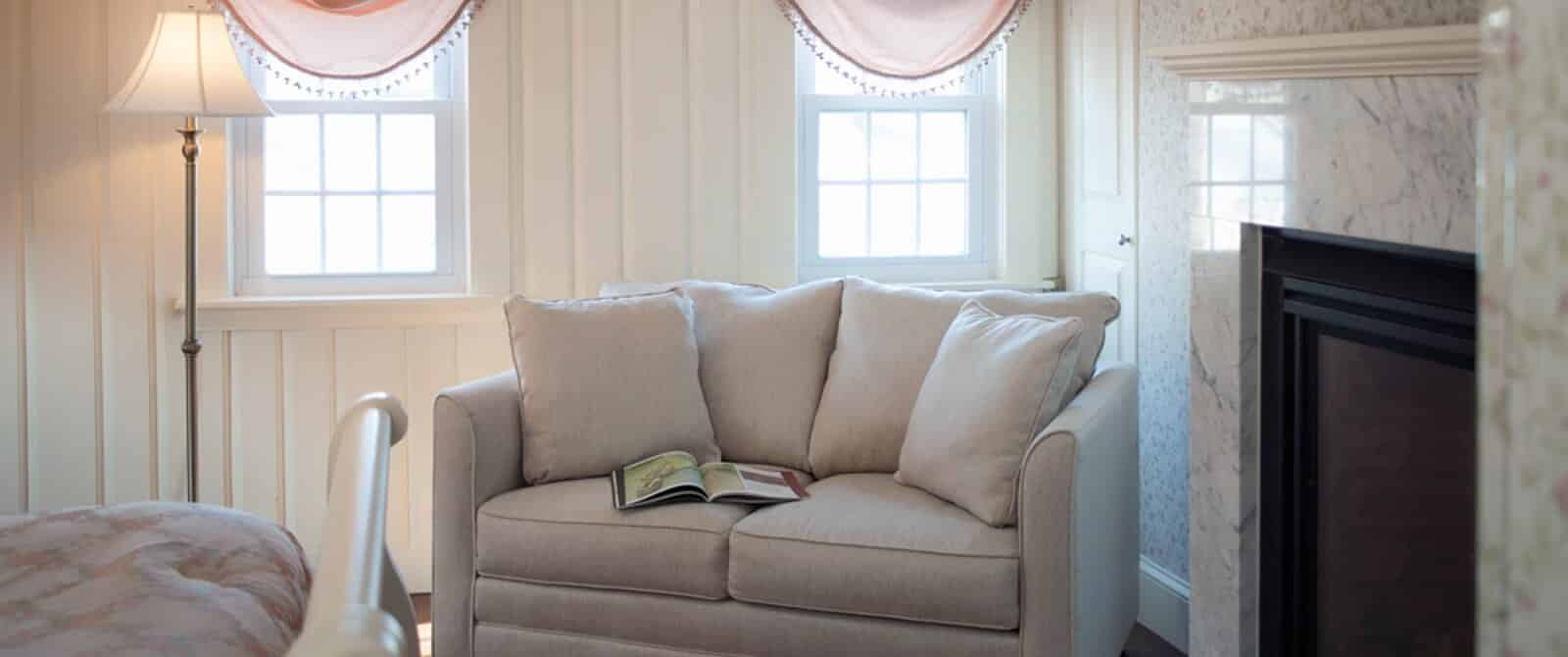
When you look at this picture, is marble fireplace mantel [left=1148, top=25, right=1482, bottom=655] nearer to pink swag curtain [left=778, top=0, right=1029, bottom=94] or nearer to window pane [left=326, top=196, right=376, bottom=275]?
pink swag curtain [left=778, top=0, right=1029, bottom=94]

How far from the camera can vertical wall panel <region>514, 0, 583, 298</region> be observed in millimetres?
4254

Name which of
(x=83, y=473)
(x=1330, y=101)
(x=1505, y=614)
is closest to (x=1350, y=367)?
(x=1330, y=101)

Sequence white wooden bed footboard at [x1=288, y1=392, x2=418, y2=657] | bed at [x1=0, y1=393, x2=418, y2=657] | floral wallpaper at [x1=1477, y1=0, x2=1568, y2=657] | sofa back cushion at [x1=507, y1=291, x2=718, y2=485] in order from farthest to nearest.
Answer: sofa back cushion at [x1=507, y1=291, x2=718, y2=485] → bed at [x1=0, y1=393, x2=418, y2=657] → white wooden bed footboard at [x1=288, y1=392, x2=418, y2=657] → floral wallpaper at [x1=1477, y1=0, x2=1568, y2=657]

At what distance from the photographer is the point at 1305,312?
2807 mm

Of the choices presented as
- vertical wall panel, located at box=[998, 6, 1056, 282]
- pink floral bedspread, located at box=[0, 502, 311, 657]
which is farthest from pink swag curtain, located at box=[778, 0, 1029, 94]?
pink floral bedspread, located at box=[0, 502, 311, 657]

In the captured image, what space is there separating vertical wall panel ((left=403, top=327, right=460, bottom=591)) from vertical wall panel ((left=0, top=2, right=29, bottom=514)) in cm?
102

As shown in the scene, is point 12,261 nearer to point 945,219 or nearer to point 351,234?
point 351,234

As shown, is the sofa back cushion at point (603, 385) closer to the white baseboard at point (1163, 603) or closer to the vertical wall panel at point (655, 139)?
the vertical wall panel at point (655, 139)

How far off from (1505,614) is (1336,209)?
1988 mm

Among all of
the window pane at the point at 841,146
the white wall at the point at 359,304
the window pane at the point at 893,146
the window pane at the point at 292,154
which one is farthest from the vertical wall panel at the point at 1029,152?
the window pane at the point at 292,154

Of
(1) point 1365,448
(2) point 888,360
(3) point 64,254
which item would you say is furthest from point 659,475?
(3) point 64,254

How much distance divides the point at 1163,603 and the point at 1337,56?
5.72ft

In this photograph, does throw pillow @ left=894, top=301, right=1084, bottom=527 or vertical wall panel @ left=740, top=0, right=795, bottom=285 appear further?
vertical wall panel @ left=740, top=0, right=795, bottom=285

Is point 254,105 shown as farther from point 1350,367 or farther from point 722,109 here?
point 1350,367
